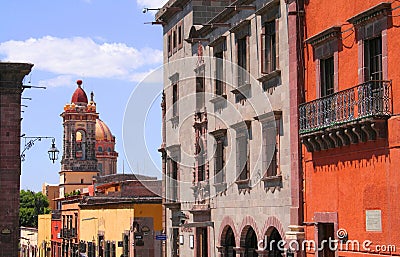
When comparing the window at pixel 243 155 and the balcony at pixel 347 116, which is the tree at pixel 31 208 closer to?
the window at pixel 243 155

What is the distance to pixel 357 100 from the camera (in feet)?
66.1

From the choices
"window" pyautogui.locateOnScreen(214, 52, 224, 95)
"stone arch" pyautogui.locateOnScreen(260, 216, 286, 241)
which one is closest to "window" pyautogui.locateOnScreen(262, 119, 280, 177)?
"stone arch" pyautogui.locateOnScreen(260, 216, 286, 241)

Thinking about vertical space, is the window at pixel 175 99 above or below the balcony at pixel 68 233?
above

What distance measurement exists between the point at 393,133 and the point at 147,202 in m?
28.2

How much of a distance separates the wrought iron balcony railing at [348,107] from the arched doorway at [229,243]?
8.33 m

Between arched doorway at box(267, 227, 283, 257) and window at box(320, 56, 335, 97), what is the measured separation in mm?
5498

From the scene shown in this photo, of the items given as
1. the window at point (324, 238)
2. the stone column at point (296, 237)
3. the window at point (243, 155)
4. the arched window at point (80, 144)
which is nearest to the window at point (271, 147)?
the window at point (243, 155)

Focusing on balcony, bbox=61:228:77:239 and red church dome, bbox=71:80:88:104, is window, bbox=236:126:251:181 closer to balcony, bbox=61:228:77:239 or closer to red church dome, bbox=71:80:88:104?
balcony, bbox=61:228:77:239

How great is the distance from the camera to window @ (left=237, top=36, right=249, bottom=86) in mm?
28994

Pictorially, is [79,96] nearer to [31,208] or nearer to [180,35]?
[31,208]

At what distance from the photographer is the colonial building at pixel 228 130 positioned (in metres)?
25.8

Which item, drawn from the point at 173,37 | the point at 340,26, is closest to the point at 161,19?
the point at 173,37

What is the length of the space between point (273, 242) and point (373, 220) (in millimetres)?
7033

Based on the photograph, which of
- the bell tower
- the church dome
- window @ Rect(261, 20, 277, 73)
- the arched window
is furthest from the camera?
the church dome
